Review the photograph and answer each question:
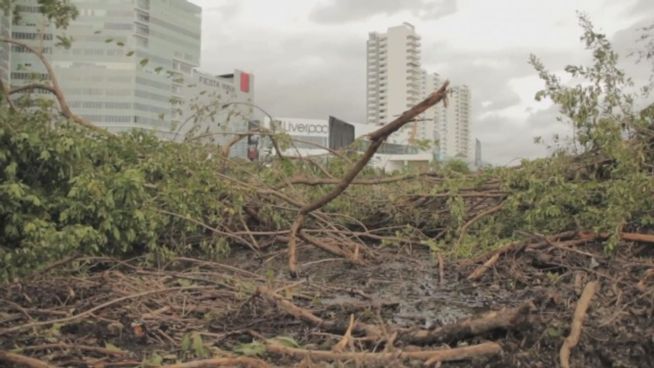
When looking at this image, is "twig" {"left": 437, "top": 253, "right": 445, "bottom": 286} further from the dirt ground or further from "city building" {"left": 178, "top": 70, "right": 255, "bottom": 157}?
"city building" {"left": 178, "top": 70, "right": 255, "bottom": 157}

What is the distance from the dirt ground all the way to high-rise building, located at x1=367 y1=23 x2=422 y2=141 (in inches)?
320

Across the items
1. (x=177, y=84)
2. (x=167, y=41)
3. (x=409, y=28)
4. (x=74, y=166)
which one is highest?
(x=409, y=28)

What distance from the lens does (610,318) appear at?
2738mm

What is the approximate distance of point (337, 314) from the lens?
2990mm

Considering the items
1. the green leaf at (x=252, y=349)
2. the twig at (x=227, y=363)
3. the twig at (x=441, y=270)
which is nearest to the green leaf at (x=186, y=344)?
the green leaf at (x=252, y=349)

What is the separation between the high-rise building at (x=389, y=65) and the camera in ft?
41.5

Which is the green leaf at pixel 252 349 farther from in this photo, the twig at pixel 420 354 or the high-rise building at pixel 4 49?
the high-rise building at pixel 4 49

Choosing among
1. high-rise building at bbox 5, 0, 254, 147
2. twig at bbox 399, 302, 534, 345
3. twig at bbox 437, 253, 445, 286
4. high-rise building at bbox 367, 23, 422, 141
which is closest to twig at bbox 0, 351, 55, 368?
twig at bbox 399, 302, 534, 345

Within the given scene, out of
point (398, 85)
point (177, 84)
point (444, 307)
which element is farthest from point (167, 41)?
point (398, 85)

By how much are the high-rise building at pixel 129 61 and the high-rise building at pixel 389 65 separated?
18.7 ft

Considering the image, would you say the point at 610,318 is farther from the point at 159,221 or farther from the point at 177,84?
the point at 177,84

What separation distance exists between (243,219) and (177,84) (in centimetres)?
189

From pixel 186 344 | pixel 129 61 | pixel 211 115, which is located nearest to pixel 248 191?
pixel 211 115

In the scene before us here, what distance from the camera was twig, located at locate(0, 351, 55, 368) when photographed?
2.22 meters
